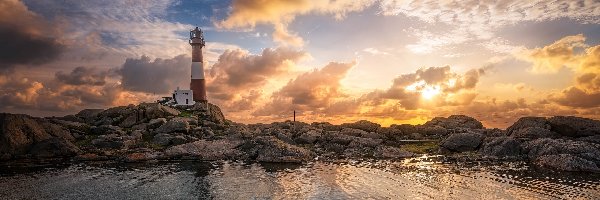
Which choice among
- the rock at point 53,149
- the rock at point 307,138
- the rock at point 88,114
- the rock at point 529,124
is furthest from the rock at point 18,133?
the rock at point 529,124

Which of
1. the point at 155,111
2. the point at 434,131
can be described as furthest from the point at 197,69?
the point at 434,131

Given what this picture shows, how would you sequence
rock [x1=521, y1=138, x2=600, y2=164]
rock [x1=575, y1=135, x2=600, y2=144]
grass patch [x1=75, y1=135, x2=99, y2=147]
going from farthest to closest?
1. grass patch [x1=75, y1=135, x2=99, y2=147]
2. rock [x1=575, y1=135, x2=600, y2=144]
3. rock [x1=521, y1=138, x2=600, y2=164]

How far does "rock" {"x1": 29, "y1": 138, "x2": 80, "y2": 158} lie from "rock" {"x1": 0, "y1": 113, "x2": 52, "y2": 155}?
1614 mm

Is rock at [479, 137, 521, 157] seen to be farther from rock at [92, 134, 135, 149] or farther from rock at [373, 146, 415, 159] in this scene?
rock at [92, 134, 135, 149]

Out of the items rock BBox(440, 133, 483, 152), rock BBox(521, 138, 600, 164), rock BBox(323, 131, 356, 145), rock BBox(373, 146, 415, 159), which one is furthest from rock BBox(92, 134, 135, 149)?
rock BBox(521, 138, 600, 164)

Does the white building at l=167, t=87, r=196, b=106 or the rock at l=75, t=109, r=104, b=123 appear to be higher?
the white building at l=167, t=87, r=196, b=106

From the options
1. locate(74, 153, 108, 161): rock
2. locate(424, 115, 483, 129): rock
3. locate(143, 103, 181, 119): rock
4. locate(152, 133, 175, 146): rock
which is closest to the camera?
locate(74, 153, 108, 161): rock

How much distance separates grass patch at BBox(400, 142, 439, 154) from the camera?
66438 millimetres

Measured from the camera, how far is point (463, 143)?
6469 cm

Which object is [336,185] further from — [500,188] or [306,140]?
[306,140]

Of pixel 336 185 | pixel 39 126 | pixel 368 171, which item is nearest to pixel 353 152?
pixel 368 171

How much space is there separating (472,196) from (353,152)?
30595mm

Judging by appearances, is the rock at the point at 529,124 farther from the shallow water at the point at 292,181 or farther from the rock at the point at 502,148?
the shallow water at the point at 292,181

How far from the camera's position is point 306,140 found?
7088cm
